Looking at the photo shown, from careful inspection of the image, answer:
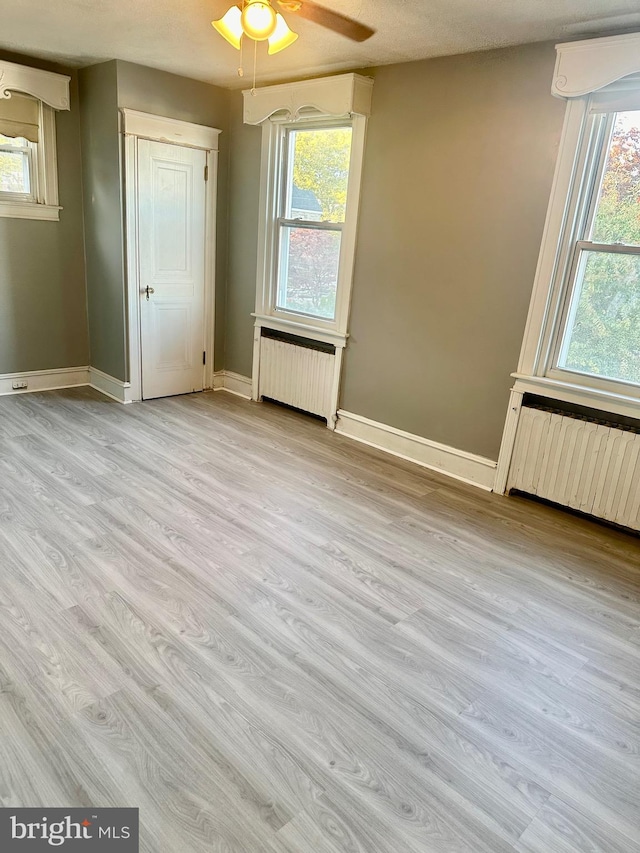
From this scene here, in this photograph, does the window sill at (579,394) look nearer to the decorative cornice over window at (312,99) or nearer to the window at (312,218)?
the window at (312,218)

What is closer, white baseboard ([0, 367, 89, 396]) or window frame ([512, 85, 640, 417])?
window frame ([512, 85, 640, 417])

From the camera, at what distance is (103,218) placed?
4.61 metres

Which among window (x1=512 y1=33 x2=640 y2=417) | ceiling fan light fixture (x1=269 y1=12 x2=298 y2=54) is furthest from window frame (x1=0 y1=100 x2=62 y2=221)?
window (x1=512 y1=33 x2=640 y2=417)

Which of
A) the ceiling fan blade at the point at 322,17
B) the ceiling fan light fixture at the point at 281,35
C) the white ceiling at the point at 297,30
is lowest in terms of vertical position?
the ceiling fan light fixture at the point at 281,35

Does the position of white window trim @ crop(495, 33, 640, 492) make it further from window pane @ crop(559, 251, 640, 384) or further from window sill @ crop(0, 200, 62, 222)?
window sill @ crop(0, 200, 62, 222)

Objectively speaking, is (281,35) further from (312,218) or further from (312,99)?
(312,218)

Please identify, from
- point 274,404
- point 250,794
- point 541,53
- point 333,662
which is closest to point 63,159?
point 274,404

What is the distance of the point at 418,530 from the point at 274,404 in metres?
2.31

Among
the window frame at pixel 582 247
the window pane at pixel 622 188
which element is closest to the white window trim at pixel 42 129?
the window frame at pixel 582 247

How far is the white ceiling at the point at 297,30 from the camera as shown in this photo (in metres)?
2.69

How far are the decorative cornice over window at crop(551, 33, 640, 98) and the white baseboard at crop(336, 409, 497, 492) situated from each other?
2.07m

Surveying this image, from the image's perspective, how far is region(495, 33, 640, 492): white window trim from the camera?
2.80 metres

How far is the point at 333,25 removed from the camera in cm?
241

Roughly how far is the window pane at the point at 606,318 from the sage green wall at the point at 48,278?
390 cm
